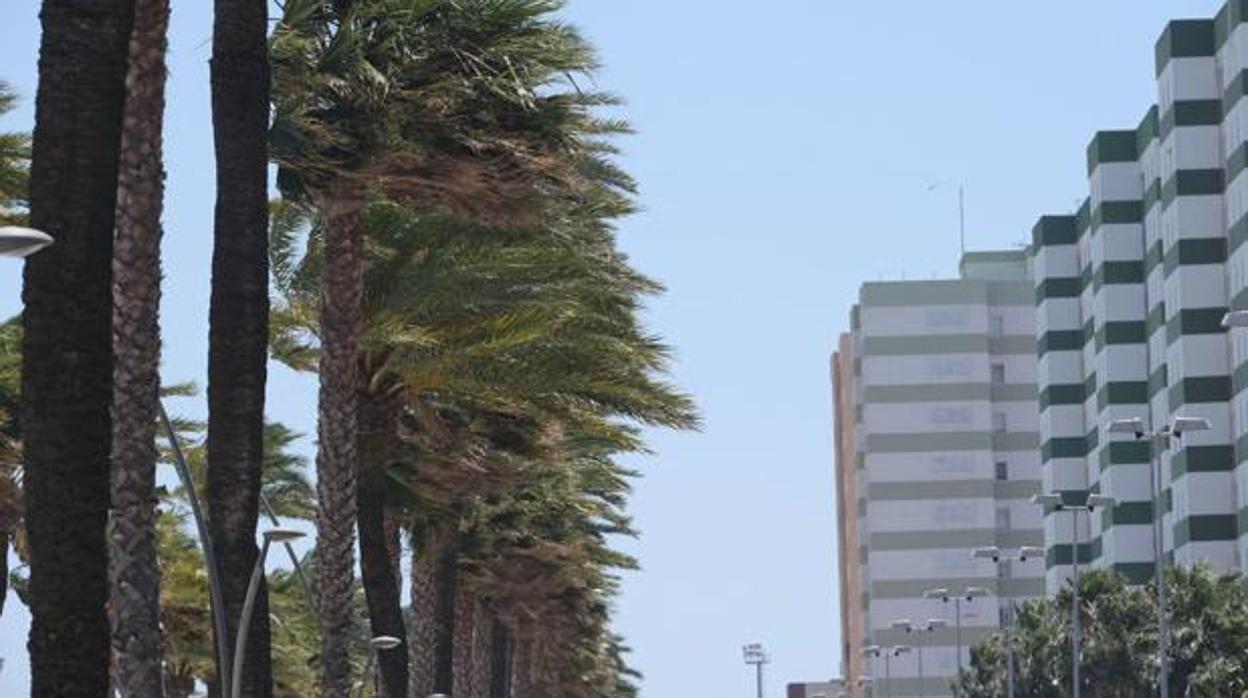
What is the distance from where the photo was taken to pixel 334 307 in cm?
3497

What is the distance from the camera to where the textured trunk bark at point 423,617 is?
178ft

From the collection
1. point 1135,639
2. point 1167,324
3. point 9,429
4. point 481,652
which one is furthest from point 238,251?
point 1167,324

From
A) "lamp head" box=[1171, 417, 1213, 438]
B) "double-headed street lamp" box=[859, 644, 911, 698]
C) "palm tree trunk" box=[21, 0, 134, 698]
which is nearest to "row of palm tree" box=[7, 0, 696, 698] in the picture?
"palm tree trunk" box=[21, 0, 134, 698]

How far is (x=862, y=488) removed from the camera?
200 metres

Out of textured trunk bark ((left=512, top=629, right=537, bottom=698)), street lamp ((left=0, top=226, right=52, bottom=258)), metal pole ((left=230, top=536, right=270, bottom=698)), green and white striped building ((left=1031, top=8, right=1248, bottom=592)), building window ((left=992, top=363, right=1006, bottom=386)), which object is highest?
building window ((left=992, top=363, right=1006, bottom=386))

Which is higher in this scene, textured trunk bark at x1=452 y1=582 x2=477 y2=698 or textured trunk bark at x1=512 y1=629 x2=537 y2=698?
textured trunk bark at x1=512 y1=629 x2=537 y2=698

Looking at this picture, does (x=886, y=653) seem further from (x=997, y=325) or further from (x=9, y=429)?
(x=9, y=429)

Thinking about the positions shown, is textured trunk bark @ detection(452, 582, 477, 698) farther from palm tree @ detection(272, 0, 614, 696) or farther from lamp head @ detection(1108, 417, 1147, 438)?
palm tree @ detection(272, 0, 614, 696)

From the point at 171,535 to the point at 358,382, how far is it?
2158 cm

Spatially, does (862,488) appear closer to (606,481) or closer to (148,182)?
(606,481)

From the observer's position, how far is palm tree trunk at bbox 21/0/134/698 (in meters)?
16.5

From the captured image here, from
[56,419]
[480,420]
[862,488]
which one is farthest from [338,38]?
[862,488]

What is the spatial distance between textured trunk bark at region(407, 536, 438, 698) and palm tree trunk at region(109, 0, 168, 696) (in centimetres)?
2829

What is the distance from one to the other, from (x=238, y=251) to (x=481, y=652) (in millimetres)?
54031
